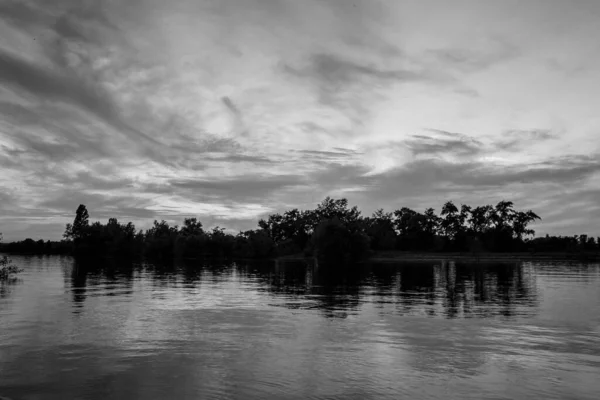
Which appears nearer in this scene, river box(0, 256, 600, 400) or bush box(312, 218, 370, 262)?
river box(0, 256, 600, 400)

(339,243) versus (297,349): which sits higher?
(339,243)

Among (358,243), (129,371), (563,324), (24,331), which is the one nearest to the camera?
(129,371)

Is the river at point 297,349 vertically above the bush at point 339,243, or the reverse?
the bush at point 339,243

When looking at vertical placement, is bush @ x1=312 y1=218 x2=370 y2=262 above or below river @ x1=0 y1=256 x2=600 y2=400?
above

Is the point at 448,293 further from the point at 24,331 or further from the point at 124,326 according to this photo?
the point at 24,331

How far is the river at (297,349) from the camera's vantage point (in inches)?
678

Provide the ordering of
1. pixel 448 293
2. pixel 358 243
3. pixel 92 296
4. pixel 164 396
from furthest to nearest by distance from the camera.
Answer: pixel 358 243
pixel 448 293
pixel 92 296
pixel 164 396

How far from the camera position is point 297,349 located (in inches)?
925

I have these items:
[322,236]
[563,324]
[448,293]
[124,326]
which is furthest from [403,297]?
[322,236]

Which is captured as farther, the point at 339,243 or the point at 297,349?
the point at 339,243

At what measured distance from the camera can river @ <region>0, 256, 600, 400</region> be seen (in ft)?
56.5

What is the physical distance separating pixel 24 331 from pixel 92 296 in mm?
19462

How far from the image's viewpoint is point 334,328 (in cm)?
2931

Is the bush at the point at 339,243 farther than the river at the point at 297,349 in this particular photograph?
Yes
